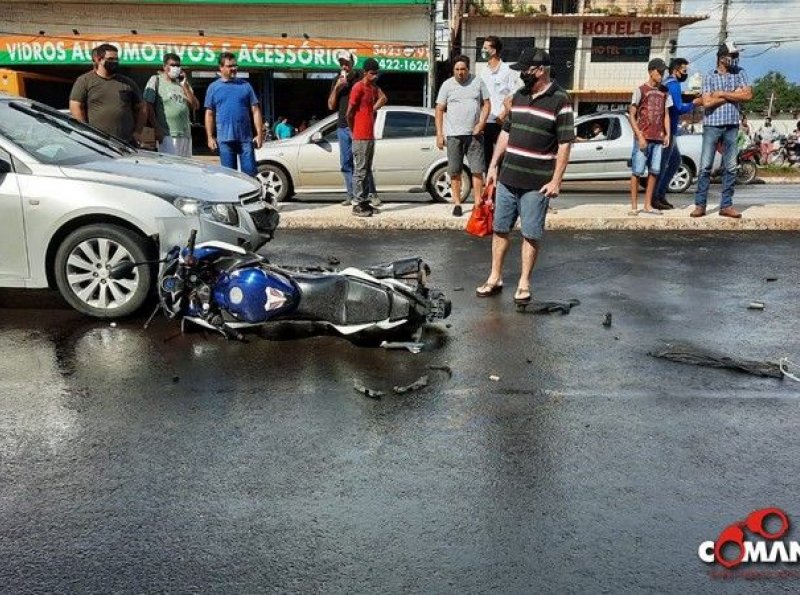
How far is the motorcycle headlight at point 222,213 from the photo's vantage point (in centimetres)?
581

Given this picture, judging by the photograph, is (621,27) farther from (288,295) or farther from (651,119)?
(288,295)

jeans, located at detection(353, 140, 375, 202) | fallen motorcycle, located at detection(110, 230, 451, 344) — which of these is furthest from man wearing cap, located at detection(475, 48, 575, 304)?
jeans, located at detection(353, 140, 375, 202)

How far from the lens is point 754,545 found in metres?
2.93

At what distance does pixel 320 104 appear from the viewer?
1104 inches

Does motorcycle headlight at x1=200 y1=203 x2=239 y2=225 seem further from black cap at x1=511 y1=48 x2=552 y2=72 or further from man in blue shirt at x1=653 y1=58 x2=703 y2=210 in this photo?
man in blue shirt at x1=653 y1=58 x2=703 y2=210

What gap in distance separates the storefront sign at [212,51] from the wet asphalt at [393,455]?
2194cm

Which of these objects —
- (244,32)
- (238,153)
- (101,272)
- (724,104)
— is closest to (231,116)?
(238,153)

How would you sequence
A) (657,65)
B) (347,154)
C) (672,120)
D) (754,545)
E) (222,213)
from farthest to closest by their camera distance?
(347,154), (672,120), (657,65), (222,213), (754,545)

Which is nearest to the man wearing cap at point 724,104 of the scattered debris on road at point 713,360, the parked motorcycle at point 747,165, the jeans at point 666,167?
the jeans at point 666,167

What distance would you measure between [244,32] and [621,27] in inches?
681

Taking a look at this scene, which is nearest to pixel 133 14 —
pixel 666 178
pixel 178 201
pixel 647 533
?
pixel 666 178

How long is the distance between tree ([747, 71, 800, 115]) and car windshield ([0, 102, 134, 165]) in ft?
276

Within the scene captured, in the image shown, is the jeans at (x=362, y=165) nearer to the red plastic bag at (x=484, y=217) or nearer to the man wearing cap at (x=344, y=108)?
the man wearing cap at (x=344, y=108)

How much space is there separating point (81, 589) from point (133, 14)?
2781cm
